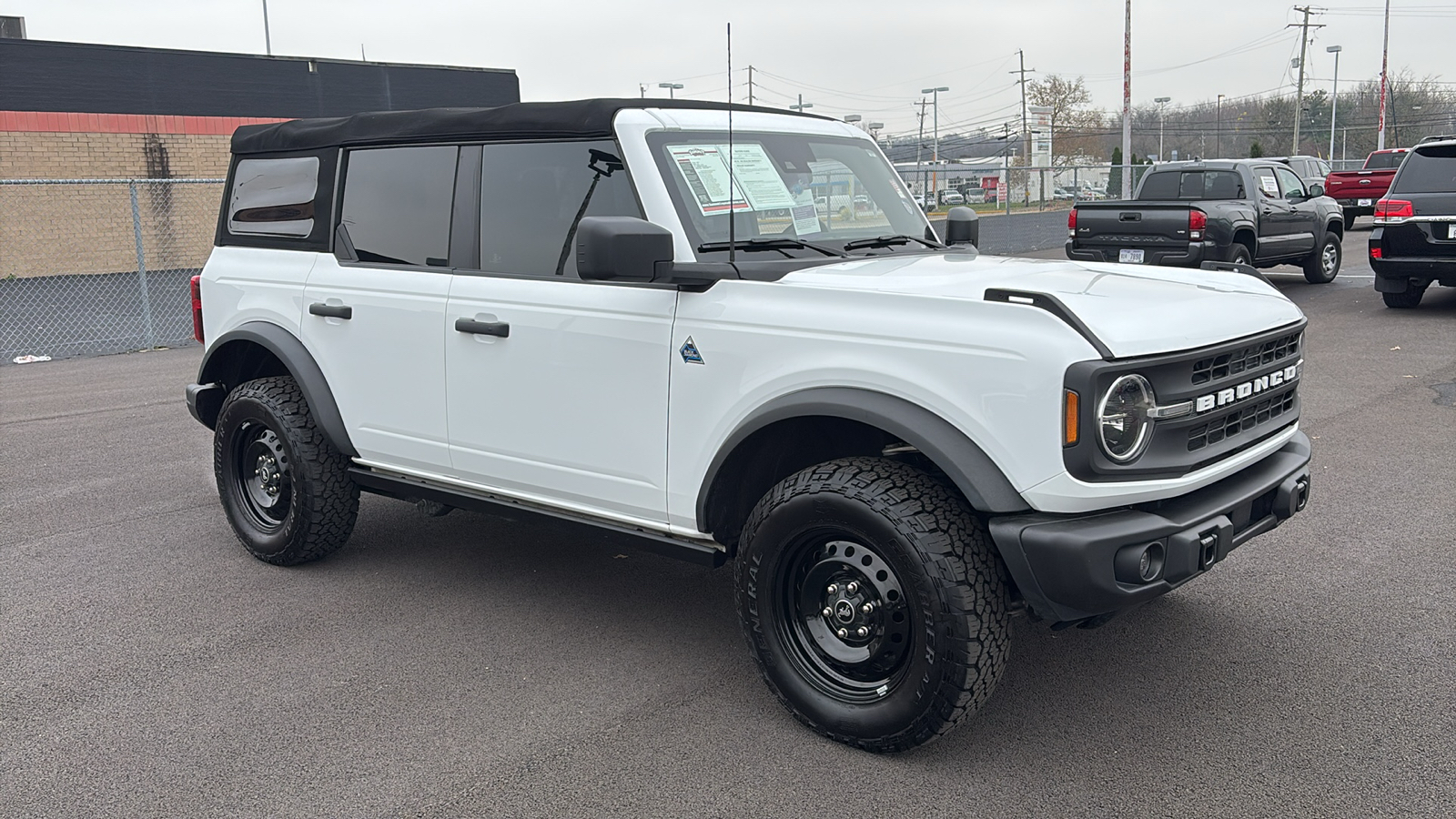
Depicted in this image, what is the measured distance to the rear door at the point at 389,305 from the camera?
4.75 metres

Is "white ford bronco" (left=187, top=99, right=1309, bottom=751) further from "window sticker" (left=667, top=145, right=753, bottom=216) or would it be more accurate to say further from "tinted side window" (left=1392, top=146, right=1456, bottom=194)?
"tinted side window" (left=1392, top=146, right=1456, bottom=194)

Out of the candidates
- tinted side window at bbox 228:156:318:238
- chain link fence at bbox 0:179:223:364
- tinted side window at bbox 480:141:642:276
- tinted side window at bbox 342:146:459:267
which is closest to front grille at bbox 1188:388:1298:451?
tinted side window at bbox 480:141:642:276

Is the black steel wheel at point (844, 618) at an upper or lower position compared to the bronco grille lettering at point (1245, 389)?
lower

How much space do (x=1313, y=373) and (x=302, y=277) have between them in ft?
27.4

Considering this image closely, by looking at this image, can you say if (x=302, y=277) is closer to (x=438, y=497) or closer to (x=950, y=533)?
(x=438, y=497)

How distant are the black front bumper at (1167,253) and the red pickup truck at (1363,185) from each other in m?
14.7

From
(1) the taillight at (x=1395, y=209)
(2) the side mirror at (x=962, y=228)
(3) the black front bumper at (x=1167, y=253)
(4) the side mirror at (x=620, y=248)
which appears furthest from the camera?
(3) the black front bumper at (x=1167, y=253)

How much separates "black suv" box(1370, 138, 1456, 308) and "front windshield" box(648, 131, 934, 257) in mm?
9813

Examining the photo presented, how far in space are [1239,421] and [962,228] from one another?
78.5 inches

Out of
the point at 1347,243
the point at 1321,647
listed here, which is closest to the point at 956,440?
the point at 1321,647

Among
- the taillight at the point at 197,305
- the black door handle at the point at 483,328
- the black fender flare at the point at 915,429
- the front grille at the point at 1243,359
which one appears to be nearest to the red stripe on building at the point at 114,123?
the taillight at the point at 197,305

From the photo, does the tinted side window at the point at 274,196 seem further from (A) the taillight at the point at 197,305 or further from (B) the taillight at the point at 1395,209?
(B) the taillight at the point at 1395,209

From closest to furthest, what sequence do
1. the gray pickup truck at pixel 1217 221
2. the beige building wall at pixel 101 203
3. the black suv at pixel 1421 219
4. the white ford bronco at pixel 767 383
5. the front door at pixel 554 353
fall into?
the white ford bronco at pixel 767 383 → the front door at pixel 554 353 → the black suv at pixel 1421 219 → the gray pickup truck at pixel 1217 221 → the beige building wall at pixel 101 203

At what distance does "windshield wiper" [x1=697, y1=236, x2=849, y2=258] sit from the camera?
4074 mm
